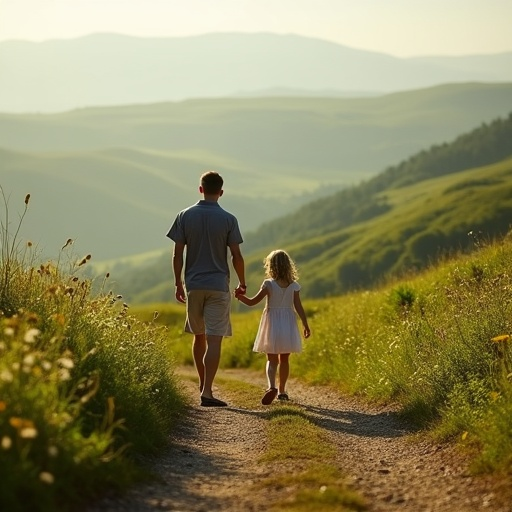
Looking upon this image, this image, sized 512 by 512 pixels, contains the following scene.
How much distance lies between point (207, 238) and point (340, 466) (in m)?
4.67

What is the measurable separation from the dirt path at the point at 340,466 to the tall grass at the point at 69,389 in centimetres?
30

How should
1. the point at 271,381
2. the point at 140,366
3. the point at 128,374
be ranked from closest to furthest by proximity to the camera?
the point at 128,374 < the point at 140,366 < the point at 271,381

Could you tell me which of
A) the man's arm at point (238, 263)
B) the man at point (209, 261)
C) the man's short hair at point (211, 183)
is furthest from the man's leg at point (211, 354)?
the man's short hair at point (211, 183)

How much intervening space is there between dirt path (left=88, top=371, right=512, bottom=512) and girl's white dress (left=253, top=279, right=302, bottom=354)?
0.88m

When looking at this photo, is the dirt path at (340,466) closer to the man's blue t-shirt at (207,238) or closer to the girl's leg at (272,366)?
the girl's leg at (272,366)

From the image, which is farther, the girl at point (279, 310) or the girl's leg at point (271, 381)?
the girl at point (279, 310)

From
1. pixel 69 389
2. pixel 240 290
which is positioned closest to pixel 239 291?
pixel 240 290

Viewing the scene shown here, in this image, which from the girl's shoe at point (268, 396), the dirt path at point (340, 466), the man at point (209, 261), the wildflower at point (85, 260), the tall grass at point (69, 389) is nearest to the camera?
the tall grass at point (69, 389)

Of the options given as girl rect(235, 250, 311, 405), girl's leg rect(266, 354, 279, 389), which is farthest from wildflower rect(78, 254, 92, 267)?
girl's leg rect(266, 354, 279, 389)

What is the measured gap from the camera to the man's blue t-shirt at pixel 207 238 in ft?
42.9

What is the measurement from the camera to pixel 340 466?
9.12 m

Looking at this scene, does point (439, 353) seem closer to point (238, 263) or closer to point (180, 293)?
point (238, 263)

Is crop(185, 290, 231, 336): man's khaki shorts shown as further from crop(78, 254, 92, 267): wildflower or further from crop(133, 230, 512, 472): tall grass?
crop(133, 230, 512, 472): tall grass

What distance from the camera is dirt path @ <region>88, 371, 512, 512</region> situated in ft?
24.8
